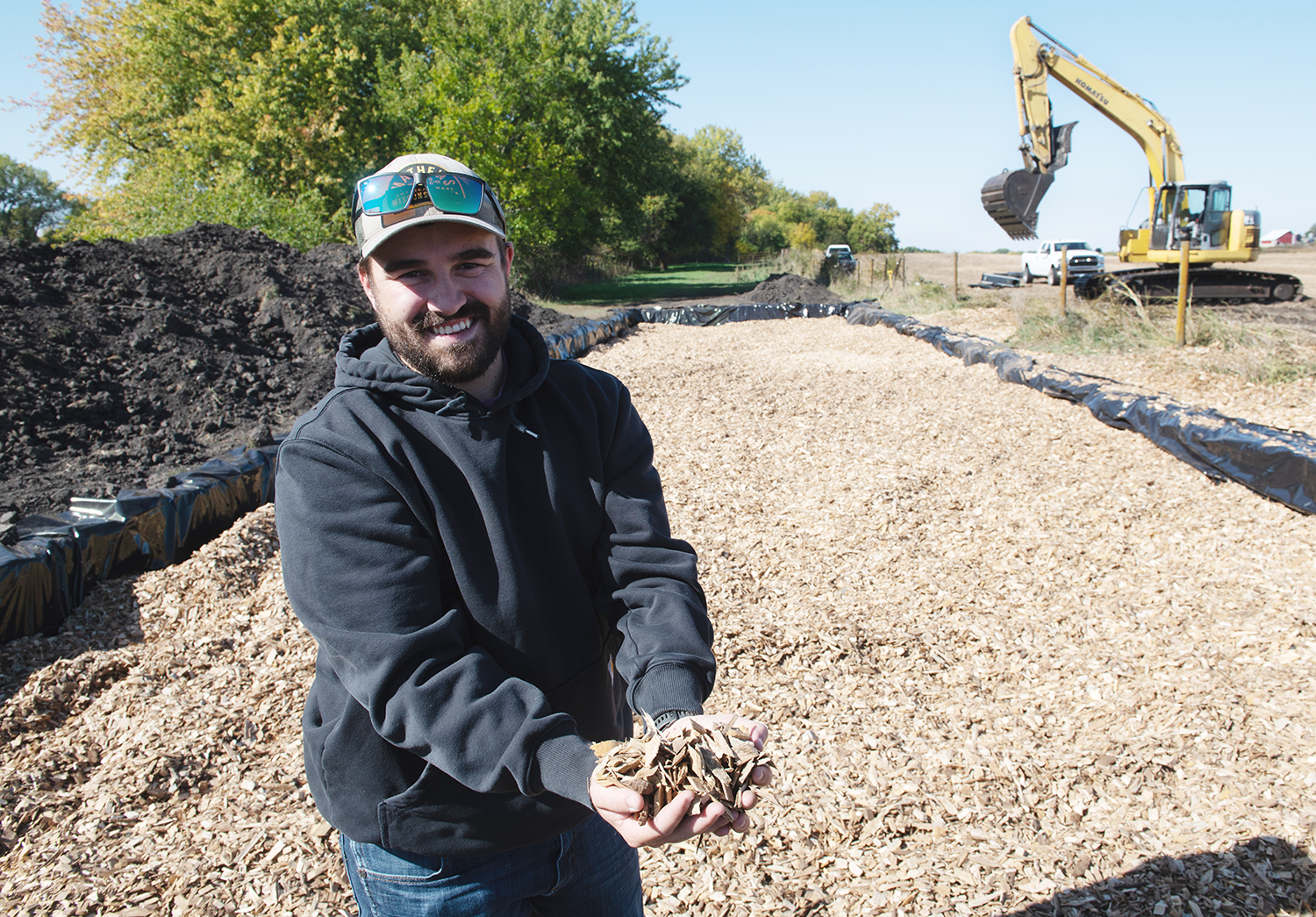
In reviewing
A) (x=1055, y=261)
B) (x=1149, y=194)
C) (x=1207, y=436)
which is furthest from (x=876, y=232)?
(x=1207, y=436)

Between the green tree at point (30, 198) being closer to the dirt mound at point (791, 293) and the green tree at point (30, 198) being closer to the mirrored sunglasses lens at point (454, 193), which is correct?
the dirt mound at point (791, 293)

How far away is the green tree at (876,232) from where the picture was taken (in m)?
53.2

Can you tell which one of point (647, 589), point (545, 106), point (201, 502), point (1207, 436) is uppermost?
point (545, 106)

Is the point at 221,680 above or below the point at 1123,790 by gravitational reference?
above

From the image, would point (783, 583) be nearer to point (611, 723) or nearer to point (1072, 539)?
point (1072, 539)

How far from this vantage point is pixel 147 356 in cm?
745

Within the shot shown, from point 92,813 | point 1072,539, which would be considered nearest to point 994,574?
point 1072,539

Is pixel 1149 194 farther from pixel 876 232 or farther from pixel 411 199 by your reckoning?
pixel 876 232

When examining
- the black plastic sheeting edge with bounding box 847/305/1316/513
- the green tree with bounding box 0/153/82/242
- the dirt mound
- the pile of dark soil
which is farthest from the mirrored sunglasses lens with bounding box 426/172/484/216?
the green tree with bounding box 0/153/82/242

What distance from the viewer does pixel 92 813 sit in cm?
283

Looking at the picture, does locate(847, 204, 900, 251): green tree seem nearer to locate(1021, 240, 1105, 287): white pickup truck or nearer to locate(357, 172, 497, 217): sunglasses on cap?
locate(1021, 240, 1105, 287): white pickup truck

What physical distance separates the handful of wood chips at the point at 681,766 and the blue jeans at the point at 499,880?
0.39 m

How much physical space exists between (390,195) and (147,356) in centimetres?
739

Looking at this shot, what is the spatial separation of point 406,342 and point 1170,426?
668 cm
